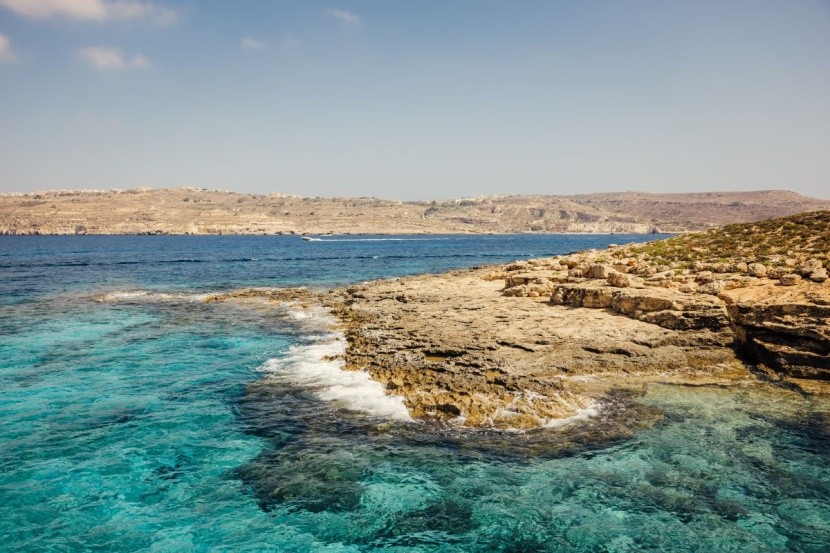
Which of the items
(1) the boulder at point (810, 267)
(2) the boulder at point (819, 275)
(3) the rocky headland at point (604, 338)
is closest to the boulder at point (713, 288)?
(3) the rocky headland at point (604, 338)

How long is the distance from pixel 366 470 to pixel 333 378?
22.4 feet

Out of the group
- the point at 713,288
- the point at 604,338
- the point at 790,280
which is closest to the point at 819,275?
the point at 790,280

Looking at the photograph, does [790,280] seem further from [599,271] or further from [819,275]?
[599,271]

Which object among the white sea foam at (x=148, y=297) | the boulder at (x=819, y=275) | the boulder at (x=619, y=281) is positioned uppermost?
the boulder at (x=819, y=275)

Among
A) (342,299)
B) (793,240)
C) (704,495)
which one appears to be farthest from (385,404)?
(793,240)

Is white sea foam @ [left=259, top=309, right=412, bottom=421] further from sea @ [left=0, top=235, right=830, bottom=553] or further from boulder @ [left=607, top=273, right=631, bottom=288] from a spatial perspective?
boulder @ [left=607, top=273, right=631, bottom=288]

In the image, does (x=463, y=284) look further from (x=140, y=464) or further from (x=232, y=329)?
(x=140, y=464)

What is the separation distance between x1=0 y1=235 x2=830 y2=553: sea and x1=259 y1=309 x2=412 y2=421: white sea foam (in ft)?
0.33

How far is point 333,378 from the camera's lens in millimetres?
18438

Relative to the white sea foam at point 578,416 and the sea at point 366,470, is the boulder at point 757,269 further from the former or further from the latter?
the white sea foam at point 578,416

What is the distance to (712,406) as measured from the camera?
15289mm

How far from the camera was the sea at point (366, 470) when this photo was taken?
972cm

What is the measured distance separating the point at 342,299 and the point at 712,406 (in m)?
26.3

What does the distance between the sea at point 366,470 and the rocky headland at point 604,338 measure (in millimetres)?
1054
